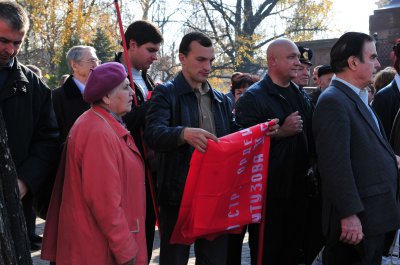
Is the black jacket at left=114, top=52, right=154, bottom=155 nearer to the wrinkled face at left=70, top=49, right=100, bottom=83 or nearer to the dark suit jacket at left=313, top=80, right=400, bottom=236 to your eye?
the wrinkled face at left=70, top=49, right=100, bottom=83

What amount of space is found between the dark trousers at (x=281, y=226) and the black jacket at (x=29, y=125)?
1754mm

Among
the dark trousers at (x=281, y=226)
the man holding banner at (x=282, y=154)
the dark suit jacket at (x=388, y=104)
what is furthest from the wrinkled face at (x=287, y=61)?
the dark suit jacket at (x=388, y=104)

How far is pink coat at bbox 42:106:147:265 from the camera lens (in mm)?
3688

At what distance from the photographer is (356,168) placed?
4164mm

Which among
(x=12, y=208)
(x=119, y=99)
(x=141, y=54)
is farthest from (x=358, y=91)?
(x=12, y=208)

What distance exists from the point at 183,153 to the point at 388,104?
Result: 2.49 meters

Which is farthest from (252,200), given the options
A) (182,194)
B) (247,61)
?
(247,61)

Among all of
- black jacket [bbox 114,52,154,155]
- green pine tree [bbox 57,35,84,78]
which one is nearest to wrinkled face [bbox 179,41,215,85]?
black jacket [bbox 114,52,154,155]

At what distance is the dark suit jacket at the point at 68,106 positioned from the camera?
5.40 m

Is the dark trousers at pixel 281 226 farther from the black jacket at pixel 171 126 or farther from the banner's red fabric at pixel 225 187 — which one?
the black jacket at pixel 171 126

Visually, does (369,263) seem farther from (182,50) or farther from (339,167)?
(182,50)

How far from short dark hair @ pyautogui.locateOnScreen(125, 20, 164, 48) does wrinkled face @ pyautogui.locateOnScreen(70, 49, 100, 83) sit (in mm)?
785

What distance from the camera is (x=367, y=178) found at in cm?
414

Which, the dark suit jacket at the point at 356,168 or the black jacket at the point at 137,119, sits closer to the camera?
the dark suit jacket at the point at 356,168
